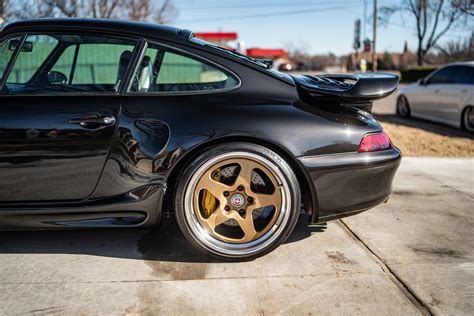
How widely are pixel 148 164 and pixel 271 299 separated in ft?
3.44

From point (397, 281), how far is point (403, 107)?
8.06m

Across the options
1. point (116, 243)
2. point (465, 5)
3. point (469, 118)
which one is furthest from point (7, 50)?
Answer: point (465, 5)

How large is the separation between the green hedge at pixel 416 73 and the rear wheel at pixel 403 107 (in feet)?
86.7

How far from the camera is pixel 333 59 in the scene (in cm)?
7931

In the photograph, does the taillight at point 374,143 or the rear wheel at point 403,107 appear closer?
the taillight at point 374,143

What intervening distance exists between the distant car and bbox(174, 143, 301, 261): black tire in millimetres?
6389

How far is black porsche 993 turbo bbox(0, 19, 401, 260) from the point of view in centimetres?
268

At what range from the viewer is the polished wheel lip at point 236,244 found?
106 inches

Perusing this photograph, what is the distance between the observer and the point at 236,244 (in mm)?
2812

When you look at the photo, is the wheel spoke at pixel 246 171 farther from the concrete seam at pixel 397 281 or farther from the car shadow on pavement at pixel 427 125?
the car shadow on pavement at pixel 427 125

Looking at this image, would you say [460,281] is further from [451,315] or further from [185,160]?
[185,160]

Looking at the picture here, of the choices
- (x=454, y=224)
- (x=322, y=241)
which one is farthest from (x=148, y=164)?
(x=454, y=224)

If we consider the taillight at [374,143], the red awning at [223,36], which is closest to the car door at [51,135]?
the taillight at [374,143]

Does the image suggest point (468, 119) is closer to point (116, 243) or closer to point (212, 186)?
point (212, 186)
